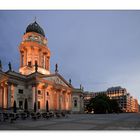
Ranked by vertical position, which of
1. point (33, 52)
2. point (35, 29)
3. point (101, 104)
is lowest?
point (101, 104)

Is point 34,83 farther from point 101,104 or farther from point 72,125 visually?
point 72,125

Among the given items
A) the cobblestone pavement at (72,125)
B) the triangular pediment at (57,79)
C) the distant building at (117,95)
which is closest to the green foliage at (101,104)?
the distant building at (117,95)

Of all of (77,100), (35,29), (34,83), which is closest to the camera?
(34,83)

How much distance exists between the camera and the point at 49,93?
119ft

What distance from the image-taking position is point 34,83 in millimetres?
31750

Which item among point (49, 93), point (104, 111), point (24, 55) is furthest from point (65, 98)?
point (24, 55)

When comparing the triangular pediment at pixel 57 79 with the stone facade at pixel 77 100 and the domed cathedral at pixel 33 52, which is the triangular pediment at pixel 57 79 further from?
the stone facade at pixel 77 100

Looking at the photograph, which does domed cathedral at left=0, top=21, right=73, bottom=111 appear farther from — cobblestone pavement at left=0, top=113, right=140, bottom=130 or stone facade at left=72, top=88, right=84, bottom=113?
cobblestone pavement at left=0, top=113, right=140, bottom=130

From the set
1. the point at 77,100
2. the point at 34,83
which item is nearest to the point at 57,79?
the point at 34,83

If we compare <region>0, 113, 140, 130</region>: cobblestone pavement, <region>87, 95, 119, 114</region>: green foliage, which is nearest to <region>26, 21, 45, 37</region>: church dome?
<region>87, 95, 119, 114</region>: green foliage
